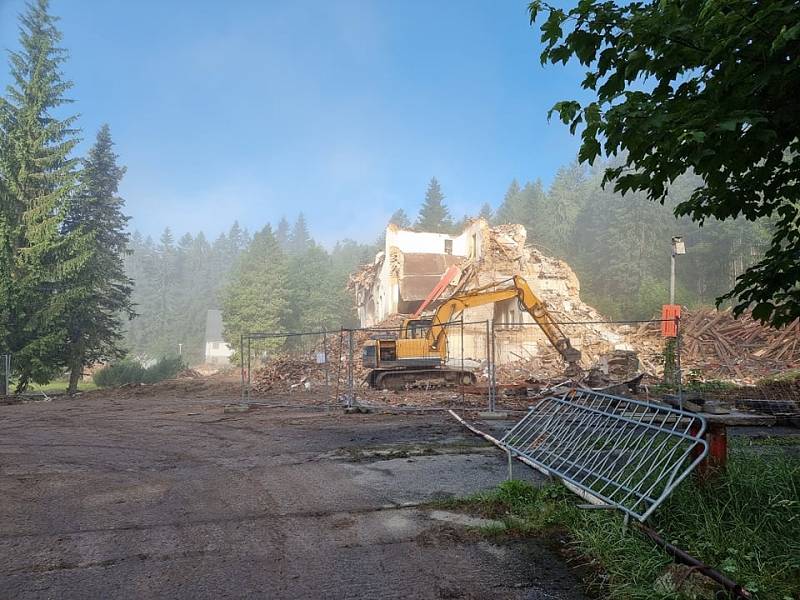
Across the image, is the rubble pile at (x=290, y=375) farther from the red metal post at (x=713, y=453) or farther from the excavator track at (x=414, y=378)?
the red metal post at (x=713, y=453)

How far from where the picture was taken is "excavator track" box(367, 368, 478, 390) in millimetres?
19062

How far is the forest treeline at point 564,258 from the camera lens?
179 ft

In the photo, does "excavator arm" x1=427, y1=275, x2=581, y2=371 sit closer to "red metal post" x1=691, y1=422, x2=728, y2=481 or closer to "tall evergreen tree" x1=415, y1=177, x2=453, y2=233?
"red metal post" x1=691, y1=422, x2=728, y2=481

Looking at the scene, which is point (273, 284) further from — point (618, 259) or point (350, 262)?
point (350, 262)

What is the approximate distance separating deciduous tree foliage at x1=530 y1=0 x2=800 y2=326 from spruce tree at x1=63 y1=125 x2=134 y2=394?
26.6 meters

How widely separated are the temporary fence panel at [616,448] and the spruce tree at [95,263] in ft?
81.4

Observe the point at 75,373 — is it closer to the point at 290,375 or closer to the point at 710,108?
the point at 290,375

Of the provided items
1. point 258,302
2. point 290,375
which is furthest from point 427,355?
point 258,302

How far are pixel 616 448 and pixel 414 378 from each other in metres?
13.6

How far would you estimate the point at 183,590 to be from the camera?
3.60m

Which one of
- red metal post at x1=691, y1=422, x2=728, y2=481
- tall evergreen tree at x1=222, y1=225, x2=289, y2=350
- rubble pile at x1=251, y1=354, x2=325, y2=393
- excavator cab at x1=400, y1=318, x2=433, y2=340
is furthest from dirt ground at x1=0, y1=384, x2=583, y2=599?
tall evergreen tree at x1=222, y1=225, x2=289, y2=350

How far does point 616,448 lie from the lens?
19.5ft

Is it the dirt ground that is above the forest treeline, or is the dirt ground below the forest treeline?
below

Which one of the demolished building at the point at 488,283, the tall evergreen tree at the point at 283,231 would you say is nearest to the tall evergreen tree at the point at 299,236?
the tall evergreen tree at the point at 283,231
